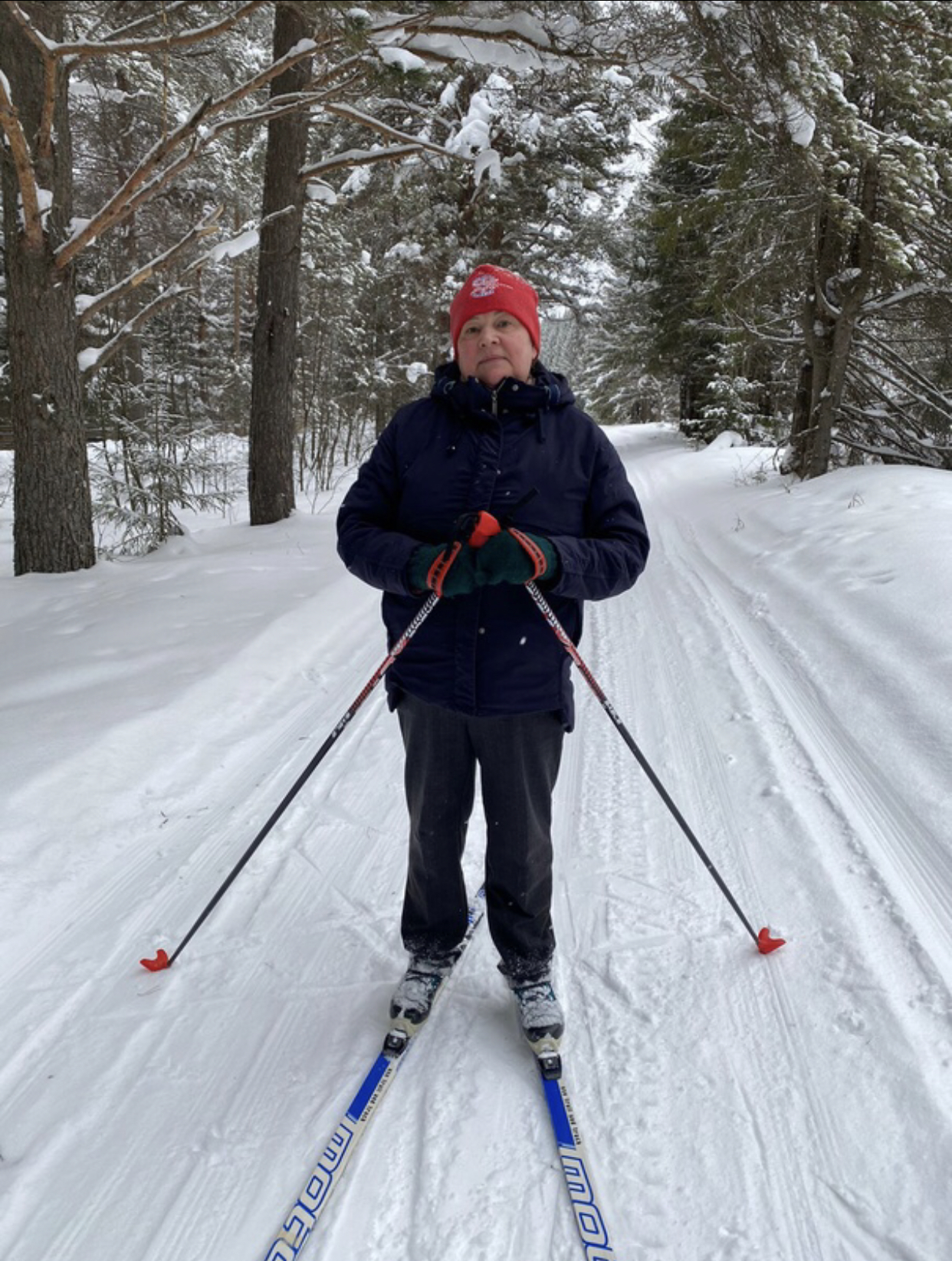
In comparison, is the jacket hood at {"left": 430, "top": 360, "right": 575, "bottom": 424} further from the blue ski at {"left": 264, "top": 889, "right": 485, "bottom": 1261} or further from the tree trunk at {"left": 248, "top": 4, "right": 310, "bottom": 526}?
the tree trunk at {"left": 248, "top": 4, "right": 310, "bottom": 526}

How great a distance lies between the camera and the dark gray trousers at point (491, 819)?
84.9 inches

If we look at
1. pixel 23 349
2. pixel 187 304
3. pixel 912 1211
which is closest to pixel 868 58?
pixel 912 1211

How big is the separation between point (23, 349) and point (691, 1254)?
278 inches

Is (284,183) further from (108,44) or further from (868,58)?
(868,58)

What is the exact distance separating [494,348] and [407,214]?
575 inches

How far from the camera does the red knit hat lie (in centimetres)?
210

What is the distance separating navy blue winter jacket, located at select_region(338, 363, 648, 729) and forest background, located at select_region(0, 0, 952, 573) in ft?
4.33

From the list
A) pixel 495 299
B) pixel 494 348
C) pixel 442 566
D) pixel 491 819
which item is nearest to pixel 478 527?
pixel 442 566

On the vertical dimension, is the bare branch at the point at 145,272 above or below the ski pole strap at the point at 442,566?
above

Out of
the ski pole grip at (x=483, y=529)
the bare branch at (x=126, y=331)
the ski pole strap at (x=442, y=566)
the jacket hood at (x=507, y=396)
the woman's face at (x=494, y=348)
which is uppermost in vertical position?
the bare branch at (x=126, y=331)

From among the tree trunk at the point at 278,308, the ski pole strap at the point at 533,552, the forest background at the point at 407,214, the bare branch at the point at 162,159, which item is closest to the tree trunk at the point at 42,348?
the forest background at the point at 407,214

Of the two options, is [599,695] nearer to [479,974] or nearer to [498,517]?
[498,517]

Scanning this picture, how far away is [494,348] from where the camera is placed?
210 centimetres

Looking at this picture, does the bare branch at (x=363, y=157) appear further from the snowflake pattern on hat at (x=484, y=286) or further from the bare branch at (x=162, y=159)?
the snowflake pattern on hat at (x=484, y=286)
